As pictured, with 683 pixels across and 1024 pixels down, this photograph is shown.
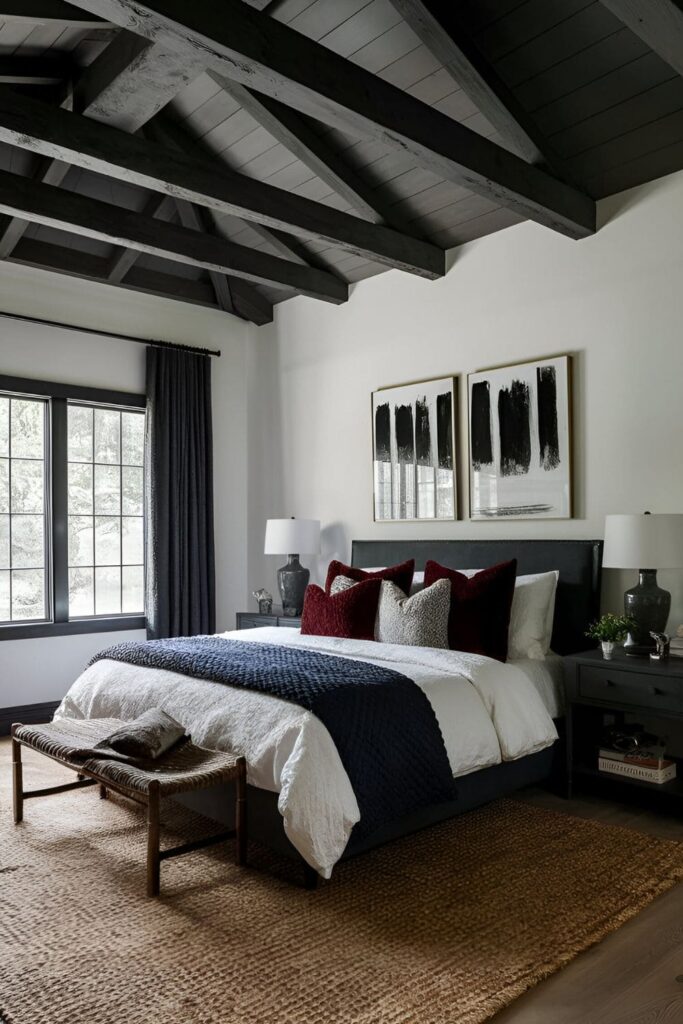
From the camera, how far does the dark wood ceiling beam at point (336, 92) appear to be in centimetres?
262

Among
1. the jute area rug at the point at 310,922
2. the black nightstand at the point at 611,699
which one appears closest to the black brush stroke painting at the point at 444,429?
the black nightstand at the point at 611,699

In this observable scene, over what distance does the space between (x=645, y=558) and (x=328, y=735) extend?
67.0 inches

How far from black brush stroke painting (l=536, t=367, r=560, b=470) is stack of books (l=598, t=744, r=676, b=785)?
1526 mm

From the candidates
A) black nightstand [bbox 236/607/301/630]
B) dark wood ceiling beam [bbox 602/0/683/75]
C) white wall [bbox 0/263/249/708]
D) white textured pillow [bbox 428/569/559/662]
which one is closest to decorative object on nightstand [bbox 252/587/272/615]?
black nightstand [bbox 236/607/301/630]

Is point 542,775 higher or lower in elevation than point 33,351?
lower

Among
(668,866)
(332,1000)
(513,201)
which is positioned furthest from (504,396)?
(332,1000)

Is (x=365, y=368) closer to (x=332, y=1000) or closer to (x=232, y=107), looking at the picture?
(x=232, y=107)

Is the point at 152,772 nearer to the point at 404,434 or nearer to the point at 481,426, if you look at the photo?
the point at 481,426

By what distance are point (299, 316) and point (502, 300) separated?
72.5 inches

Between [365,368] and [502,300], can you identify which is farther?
[365,368]

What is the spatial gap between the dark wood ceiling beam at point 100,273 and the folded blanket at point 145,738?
125 inches

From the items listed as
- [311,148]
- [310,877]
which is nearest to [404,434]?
[311,148]

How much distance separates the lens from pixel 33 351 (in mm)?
5258

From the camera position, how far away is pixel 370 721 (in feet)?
9.53
